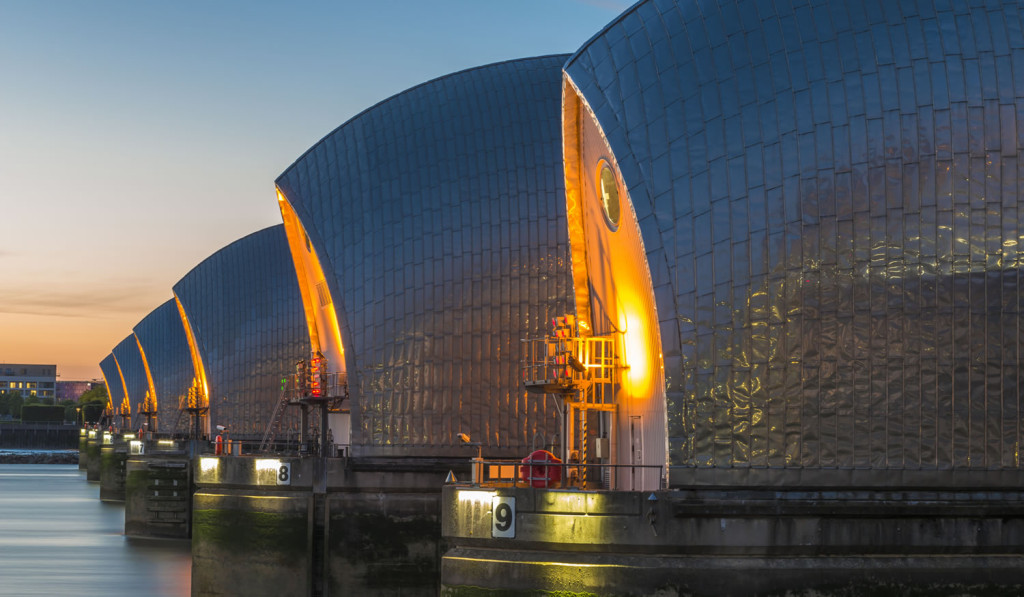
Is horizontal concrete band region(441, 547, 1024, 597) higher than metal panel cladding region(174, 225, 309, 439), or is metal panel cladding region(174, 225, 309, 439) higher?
metal panel cladding region(174, 225, 309, 439)

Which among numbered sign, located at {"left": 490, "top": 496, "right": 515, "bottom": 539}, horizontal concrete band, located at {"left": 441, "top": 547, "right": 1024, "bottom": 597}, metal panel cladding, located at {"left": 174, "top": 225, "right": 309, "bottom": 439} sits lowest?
horizontal concrete band, located at {"left": 441, "top": 547, "right": 1024, "bottom": 597}

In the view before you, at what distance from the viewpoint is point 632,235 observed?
33.1 metres

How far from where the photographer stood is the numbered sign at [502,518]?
28828mm

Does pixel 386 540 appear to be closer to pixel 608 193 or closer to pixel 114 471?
pixel 608 193

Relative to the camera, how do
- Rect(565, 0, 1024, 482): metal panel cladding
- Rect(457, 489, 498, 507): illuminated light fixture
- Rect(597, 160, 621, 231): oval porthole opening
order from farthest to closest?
1. Rect(597, 160, 621, 231): oval porthole opening
2. Rect(565, 0, 1024, 482): metal panel cladding
3. Rect(457, 489, 498, 507): illuminated light fixture

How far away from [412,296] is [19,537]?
4586 centimetres

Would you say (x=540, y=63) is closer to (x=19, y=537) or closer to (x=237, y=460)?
(x=237, y=460)

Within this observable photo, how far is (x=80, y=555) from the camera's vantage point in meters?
73.1

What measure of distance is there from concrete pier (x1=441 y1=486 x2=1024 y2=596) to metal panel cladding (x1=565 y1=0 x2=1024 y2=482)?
110 cm

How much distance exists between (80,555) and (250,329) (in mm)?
15740

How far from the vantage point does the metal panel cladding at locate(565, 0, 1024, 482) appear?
2936 cm

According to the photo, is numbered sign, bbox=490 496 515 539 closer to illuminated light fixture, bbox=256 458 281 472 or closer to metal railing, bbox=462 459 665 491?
metal railing, bbox=462 459 665 491

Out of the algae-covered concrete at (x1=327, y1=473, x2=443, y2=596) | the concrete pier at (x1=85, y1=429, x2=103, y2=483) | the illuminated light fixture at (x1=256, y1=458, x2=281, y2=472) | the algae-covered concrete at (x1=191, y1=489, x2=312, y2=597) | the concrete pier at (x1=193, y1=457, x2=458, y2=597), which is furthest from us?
the concrete pier at (x1=85, y1=429, x2=103, y2=483)

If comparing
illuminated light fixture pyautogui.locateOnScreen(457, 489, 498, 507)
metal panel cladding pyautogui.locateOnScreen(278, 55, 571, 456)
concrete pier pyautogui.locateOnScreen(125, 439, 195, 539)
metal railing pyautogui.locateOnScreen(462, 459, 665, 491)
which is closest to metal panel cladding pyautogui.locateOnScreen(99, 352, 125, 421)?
concrete pier pyautogui.locateOnScreen(125, 439, 195, 539)
